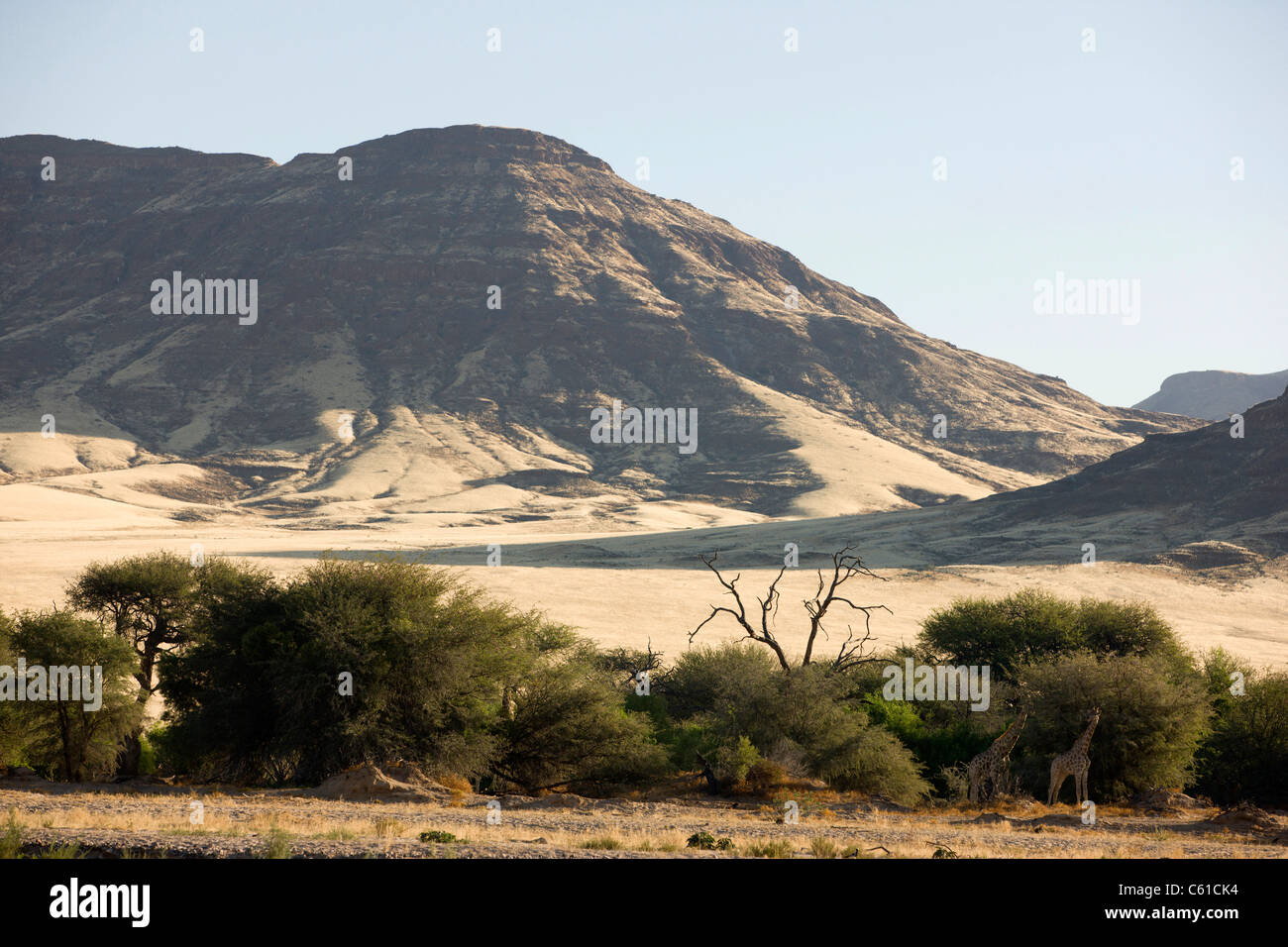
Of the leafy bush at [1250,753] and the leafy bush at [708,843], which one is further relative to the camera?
Answer: the leafy bush at [1250,753]

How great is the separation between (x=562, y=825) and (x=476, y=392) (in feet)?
489

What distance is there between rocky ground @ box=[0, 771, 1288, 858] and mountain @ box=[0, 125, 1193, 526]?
91.0m

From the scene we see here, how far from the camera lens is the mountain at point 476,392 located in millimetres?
129875

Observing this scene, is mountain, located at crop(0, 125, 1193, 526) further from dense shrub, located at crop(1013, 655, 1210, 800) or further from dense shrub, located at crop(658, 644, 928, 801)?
dense shrub, located at crop(1013, 655, 1210, 800)

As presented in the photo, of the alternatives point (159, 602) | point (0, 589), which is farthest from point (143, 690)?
point (0, 589)

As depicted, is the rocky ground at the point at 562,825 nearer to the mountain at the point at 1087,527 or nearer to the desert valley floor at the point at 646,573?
the desert valley floor at the point at 646,573

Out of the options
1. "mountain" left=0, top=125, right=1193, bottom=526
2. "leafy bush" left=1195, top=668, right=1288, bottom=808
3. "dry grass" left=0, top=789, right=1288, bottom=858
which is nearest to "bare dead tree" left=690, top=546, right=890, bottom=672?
"dry grass" left=0, top=789, right=1288, bottom=858

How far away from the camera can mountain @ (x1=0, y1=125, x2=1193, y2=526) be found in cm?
12988

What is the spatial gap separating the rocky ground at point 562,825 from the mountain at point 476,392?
90984 mm

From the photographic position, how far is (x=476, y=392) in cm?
16100

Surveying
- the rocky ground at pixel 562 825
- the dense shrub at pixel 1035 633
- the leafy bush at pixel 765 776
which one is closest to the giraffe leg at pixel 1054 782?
the rocky ground at pixel 562 825

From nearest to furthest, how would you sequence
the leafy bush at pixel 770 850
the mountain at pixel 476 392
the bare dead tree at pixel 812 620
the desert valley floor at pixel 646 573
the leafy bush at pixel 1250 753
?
the leafy bush at pixel 770 850
the leafy bush at pixel 1250 753
the bare dead tree at pixel 812 620
the desert valley floor at pixel 646 573
the mountain at pixel 476 392

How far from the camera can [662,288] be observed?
19662 cm
